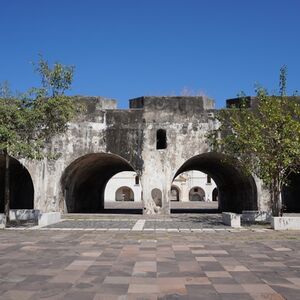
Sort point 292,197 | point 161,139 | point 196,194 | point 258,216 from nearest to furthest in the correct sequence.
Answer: point 258,216
point 161,139
point 292,197
point 196,194

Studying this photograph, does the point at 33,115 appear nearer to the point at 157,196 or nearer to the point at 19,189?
the point at 157,196

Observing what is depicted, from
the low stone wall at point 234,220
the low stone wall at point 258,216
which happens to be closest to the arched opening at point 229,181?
the low stone wall at point 258,216

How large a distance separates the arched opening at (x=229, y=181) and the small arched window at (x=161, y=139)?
1740mm

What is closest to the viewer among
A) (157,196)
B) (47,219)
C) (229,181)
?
(47,219)

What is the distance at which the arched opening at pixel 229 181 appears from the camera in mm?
22406

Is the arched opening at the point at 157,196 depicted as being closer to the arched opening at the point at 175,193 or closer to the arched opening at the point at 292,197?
the arched opening at the point at 292,197

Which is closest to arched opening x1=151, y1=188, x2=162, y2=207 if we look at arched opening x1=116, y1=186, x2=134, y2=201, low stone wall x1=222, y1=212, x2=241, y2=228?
low stone wall x1=222, y1=212, x2=241, y2=228

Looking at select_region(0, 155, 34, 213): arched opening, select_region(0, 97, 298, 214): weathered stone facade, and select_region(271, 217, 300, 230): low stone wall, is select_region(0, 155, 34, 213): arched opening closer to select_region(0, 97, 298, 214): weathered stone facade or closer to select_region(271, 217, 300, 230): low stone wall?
select_region(0, 97, 298, 214): weathered stone facade

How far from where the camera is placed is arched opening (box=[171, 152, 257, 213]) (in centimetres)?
2241

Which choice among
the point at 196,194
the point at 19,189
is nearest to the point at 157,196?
the point at 19,189

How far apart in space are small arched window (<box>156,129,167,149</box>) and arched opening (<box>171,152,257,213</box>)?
1.74 m

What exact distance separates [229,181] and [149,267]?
2032cm

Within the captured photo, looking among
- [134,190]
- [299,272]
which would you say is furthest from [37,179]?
[134,190]

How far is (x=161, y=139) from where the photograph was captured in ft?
73.1
